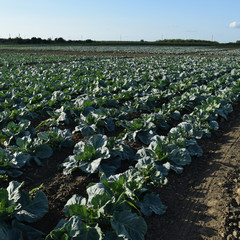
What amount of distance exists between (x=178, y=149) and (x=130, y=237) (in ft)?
6.40

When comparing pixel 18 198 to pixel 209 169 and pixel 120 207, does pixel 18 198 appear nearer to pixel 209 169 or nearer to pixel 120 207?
pixel 120 207

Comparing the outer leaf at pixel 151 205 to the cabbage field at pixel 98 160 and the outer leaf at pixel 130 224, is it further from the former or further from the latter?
the outer leaf at pixel 130 224

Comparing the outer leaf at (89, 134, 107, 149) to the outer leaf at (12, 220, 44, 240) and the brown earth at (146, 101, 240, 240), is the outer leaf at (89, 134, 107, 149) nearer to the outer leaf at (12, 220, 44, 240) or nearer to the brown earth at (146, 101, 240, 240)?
the brown earth at (146, 101, 240, 240)

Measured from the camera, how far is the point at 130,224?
2404 millimetres

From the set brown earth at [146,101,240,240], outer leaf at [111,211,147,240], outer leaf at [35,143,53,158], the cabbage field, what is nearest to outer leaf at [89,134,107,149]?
the cabbage field

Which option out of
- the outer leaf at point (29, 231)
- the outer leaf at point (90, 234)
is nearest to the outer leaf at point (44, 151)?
the outer leaf at point (29, 231)

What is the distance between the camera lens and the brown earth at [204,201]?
2699 mm

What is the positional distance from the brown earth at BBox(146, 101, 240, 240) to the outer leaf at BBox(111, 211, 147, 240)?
31 cm

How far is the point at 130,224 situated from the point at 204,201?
1281 millimetres

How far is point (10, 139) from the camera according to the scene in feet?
15.3

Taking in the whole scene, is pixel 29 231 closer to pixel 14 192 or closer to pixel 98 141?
pixel 14 192

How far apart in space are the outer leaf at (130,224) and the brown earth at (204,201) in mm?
309

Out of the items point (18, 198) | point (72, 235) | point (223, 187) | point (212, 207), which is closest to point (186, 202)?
point (212, 207)

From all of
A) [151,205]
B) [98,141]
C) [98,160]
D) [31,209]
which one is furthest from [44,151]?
[151,205]
